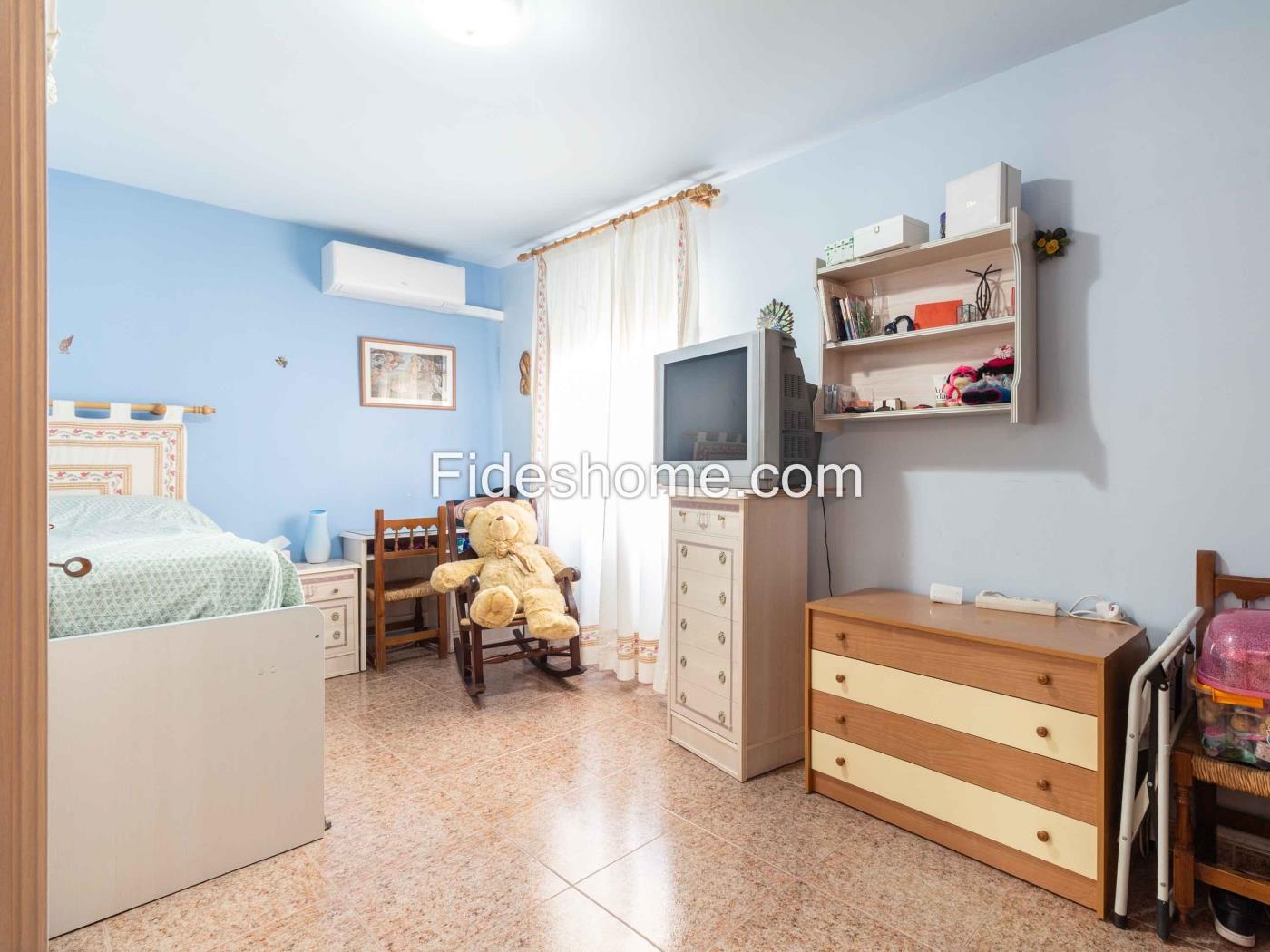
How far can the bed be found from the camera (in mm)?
1754

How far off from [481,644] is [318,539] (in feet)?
3.94

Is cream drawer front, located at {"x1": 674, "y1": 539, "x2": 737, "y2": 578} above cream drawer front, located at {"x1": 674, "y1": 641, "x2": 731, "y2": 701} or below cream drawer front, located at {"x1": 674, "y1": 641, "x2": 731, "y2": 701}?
above

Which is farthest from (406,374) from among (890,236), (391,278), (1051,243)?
(1051,243)

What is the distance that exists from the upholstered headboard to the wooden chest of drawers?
10.6 ft

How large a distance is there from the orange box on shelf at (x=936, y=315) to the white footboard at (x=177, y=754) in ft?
7.69

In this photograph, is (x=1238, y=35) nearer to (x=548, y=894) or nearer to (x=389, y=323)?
(x=548, y=894)

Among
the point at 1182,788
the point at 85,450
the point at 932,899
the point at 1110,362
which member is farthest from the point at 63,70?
the point at 1182,788

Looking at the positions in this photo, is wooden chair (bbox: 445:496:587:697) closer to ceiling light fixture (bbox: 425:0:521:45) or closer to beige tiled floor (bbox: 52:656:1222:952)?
beige tiled floor (bbox: 52:656:1222:952)

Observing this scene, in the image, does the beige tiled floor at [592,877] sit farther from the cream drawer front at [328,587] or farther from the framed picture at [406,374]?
the framed picture at [406,374]

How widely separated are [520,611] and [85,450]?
2187 mm

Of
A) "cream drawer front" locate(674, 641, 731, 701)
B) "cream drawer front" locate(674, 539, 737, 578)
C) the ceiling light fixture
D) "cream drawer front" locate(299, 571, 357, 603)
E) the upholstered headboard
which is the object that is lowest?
"cream drawer front" locate(674, 641, 731, 701)

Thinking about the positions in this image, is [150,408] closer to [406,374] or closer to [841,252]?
[406,374]

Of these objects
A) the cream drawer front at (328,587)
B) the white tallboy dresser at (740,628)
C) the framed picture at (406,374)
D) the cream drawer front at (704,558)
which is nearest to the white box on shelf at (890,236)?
the white tallboy dresser at (740,628)

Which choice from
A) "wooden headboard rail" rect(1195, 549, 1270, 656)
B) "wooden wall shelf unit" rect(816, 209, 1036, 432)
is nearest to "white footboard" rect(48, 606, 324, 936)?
"wooden wall shelf unit" rect(816, 209, 1036, 432)
